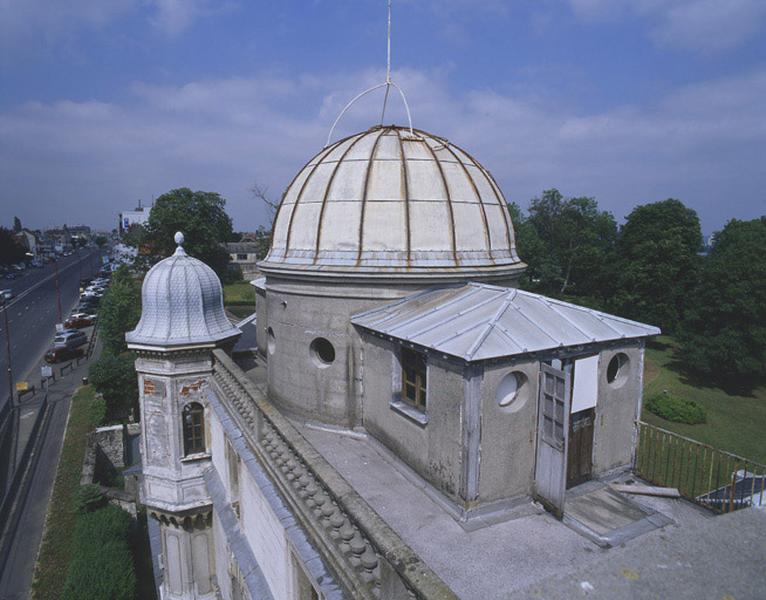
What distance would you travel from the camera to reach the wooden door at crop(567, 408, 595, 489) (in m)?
9.91

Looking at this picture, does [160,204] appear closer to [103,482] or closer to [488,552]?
[103,482]

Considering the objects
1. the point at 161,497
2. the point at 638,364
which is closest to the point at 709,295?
the point at 638,364

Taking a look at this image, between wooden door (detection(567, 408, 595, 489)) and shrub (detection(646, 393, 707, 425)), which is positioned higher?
wooden door (detection(567, 408, 595, 489))

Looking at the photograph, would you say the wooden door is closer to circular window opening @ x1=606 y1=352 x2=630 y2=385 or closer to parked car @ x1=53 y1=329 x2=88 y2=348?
circular window opening @ x1=606 y1=352 x2=630 y2=385

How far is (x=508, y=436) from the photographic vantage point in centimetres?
906

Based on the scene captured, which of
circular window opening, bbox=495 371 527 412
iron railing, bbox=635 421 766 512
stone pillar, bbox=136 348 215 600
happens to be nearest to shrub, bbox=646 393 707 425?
iron railing, bbox=635 421 766 512

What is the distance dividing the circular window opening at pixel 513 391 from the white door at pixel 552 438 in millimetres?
356

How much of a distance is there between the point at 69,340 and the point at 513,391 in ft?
147

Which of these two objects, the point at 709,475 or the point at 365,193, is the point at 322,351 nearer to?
the point at 365,193

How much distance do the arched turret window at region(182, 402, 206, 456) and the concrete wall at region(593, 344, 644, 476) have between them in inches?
460

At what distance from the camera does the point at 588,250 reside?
5278cm

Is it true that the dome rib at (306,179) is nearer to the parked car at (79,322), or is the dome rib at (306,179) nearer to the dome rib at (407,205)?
the dome rib at (407,205)

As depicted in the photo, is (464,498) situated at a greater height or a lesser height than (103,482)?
greater

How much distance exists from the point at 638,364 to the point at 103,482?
2671cm
